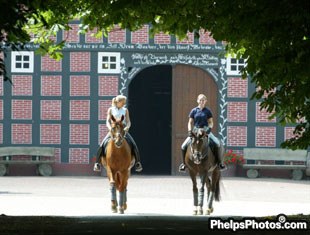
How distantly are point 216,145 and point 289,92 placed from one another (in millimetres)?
3449

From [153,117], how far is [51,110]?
4.00 metres

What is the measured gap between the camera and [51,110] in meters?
29.9

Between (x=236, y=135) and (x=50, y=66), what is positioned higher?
(x=50, y=66)

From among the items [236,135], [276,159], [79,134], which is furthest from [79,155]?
[276,159]


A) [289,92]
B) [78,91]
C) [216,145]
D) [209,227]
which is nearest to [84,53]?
[78,91]

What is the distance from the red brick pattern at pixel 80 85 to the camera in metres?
29.8

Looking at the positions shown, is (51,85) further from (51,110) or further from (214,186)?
(214,186)

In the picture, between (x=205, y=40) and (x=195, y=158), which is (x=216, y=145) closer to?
(x=195, y=158)

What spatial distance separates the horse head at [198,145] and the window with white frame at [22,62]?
13489 millimetres

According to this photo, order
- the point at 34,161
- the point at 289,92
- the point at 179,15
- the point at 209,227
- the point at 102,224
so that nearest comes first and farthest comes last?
the point at 209,227 → the point at 102,224 → the point at 289,92 → the point at 179,15 → the point at 34,161

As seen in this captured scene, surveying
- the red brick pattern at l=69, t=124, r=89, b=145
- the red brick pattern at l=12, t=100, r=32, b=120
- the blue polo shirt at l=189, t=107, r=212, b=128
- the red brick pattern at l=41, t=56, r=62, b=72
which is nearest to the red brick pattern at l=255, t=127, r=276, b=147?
the red brick pattern at l=69, t=124, r=89, b=145

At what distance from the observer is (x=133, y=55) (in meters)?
30.0

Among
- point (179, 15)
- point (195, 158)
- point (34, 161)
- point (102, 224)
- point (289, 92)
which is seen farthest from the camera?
point (34, 161)

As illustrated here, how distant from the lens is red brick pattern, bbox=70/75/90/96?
29.8 meters
